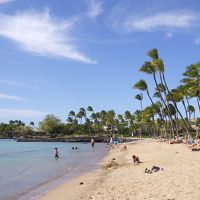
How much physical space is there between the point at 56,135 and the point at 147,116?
212 feet

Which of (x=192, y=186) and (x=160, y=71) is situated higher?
(x=160, y=71)

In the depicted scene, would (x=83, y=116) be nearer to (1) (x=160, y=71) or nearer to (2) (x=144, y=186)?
(1) (x=160, y=71)

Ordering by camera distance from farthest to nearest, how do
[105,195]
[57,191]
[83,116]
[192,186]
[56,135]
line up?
1. [83,116]
2. [56,135]
3. [57,191]
4. [105,195]
5. [192,186]

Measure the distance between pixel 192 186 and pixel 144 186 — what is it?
258cm

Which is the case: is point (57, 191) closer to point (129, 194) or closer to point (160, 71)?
point (129, 194)

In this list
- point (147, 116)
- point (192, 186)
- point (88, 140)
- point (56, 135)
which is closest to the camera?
point (192, 186)

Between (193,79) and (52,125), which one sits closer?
(193,79)

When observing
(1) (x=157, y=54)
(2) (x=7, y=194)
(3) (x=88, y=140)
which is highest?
(1) (x=157, y=54)

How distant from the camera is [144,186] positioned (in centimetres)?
1752

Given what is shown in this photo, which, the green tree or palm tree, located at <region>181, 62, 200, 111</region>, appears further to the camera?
the green tree

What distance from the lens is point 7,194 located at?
843 inches

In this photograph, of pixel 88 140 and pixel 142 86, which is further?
pixel 88 140

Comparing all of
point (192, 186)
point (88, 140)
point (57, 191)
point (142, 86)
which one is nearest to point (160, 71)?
point (142, 86)

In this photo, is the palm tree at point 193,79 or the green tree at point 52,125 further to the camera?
the green tree at point 52,125
